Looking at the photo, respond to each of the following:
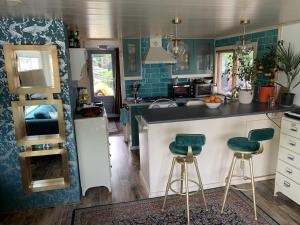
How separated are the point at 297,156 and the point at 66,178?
2618 mm

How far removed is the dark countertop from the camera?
2773 millimetres

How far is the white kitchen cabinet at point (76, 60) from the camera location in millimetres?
3035

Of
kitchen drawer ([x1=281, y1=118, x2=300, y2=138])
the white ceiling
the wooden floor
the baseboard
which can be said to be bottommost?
the wooden floor

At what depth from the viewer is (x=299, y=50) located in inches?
123

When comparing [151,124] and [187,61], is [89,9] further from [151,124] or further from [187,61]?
[187,61]

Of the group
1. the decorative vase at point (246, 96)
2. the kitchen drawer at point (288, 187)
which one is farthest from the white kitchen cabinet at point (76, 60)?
the kitchen drawer at point (288, 187)

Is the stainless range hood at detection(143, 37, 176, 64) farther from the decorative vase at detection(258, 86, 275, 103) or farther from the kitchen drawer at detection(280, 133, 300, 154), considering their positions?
the kitchen drawer at detection(280, 133, 300, 154)

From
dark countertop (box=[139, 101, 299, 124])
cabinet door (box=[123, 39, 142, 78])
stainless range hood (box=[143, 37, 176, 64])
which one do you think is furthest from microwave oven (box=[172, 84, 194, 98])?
dark countertop (box=[139, 101, 299, 124])

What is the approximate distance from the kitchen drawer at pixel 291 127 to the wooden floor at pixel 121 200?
0.83 metres

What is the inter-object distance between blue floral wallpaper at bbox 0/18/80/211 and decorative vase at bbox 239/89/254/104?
2421mm

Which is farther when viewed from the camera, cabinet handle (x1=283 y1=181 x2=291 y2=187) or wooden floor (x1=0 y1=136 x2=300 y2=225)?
cabinet handle (x1=283 y1=181 x2=291 y2=187)

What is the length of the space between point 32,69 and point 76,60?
0.65 metres

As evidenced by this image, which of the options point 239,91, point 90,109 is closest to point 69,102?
point 90,109

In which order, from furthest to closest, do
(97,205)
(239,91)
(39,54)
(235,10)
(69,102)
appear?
(239,91)
(97,205)
(69,102)
(39,54)
(235,10)
